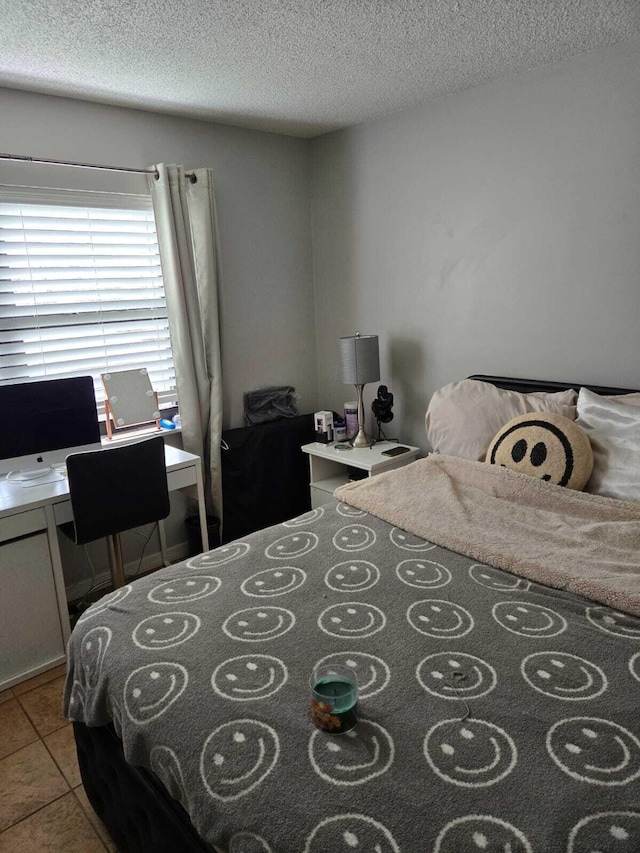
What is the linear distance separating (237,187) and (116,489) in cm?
191

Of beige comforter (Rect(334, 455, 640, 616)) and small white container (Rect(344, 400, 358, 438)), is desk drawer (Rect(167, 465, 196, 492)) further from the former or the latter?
small white container (Rect(344, 400, 358, 438))

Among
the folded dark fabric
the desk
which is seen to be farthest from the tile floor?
the folded dark fabric

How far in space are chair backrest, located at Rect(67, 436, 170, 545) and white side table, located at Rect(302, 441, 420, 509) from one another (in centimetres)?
101

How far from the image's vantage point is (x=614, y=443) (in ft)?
7.21

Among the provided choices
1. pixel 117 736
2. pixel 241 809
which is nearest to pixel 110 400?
pixel 117 736

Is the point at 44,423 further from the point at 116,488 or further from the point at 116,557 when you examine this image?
the point at 116,557

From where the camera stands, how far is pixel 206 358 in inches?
126

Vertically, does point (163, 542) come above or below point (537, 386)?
below

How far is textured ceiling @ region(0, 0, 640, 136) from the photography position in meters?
1.88

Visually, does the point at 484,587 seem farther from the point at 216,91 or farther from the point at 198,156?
the point at 198,156

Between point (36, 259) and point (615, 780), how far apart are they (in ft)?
9.48

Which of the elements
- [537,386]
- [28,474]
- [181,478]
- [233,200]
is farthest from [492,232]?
[28,474]

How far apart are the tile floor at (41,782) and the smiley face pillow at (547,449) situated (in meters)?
1.84

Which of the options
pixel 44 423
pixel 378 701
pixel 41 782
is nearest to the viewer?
pixel 378 701
